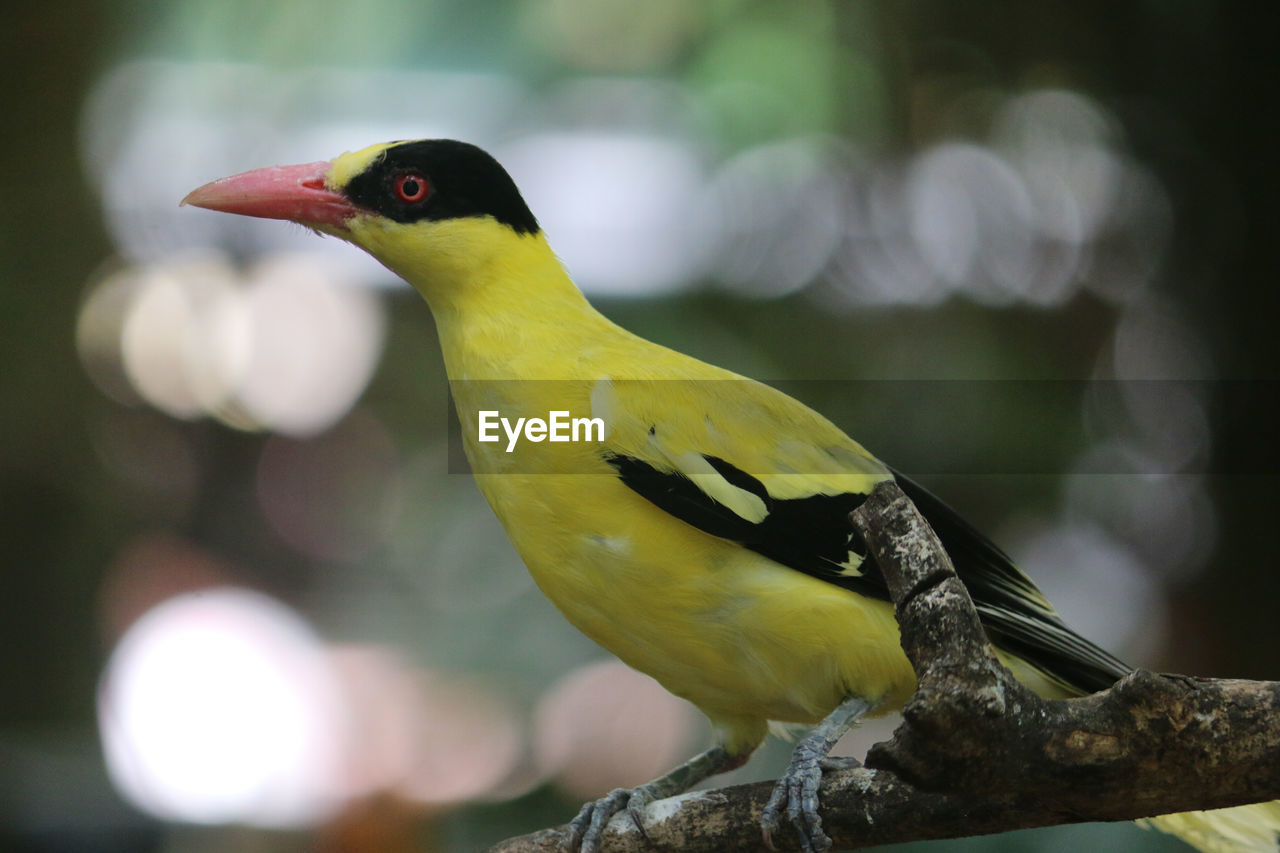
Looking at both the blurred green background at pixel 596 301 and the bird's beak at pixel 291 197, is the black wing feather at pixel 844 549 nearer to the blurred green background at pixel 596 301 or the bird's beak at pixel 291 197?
the bird's beak at pixel 291 197

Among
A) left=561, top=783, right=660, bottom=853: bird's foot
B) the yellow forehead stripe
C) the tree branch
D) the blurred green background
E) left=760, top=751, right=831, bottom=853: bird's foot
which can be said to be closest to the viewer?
the tree branch

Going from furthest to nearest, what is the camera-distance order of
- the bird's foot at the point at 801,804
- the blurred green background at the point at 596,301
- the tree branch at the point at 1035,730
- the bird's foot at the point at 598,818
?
the blurred green background at the point at 596,301, the bird's foot at the point at 598,818, the bird's foot at the point at 801,804, the tree branch at the point at 1035,730

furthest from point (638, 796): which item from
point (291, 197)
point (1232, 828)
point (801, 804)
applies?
point (291, 197)

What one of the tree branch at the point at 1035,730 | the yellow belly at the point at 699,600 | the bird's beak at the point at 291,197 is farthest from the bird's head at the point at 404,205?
the tree branch at the point at 1035,730

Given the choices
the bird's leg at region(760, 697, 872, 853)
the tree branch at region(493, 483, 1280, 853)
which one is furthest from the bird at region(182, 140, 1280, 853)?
the tree branch at region(493, 483, 1280, 853)

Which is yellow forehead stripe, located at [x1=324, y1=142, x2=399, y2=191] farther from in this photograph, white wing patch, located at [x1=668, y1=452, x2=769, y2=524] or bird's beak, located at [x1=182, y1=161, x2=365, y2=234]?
white wing patch, located at [x1=668, y1=452, x2=769, y2=524]

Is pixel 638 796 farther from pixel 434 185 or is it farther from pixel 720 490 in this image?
pixel 434 185
